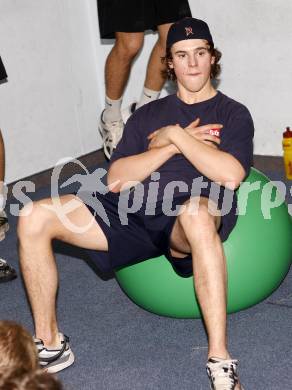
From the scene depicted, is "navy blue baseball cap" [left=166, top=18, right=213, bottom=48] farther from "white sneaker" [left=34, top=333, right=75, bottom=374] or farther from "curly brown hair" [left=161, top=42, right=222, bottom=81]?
"white sneaker" [left=34, top=333, right=75, bottom=374]

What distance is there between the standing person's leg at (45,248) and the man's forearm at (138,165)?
0.16 meters

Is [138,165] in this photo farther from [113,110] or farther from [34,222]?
[113,110]

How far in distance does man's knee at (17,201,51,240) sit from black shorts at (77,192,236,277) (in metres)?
0.18

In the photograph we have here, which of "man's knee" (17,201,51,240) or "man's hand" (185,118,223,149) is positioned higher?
"man's hand" (185,118,223,149)

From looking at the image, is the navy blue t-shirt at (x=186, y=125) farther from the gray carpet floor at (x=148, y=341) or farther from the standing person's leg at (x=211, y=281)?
the gray carpet floor at (x=148, y=341)

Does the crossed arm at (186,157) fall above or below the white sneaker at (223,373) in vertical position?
above

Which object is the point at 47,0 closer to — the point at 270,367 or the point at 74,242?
the point at 74,242

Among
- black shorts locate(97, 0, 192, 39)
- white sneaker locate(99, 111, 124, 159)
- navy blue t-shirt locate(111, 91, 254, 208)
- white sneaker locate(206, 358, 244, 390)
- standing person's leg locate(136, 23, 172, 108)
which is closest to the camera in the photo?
white sneaker locate(206, 358, 244, 390)

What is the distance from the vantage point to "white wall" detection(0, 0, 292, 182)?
14.0ft

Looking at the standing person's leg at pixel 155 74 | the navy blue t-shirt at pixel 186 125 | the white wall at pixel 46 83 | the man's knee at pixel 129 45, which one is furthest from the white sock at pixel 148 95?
the navy blue t-shirt at pixel 186 125

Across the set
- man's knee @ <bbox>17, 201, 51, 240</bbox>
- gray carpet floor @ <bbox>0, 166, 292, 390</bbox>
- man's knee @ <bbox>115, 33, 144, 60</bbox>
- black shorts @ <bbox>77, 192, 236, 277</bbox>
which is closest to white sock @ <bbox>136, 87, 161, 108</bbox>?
man's knee @ <bbox>115, 33, 144, 60</bbox>

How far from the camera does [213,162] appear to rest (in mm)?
2432

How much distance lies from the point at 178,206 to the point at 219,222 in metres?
0.14

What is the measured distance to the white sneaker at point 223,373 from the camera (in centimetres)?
220
